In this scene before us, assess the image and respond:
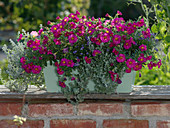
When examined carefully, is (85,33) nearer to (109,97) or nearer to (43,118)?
(109,97)

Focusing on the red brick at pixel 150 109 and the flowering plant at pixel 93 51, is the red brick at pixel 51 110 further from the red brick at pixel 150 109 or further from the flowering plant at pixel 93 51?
the red brick at pixel 150 109

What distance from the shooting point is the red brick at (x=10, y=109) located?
5.75 feet

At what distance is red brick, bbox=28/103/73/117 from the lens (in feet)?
5.69

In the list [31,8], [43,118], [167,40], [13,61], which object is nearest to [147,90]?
[167,40]

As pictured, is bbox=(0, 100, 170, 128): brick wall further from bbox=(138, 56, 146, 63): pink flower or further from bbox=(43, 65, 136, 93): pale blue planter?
bbox=(138, 56, 146, 63): pink flower

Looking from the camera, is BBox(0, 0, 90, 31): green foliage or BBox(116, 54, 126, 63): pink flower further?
BBox(0, 0, 90, 31): green foliage

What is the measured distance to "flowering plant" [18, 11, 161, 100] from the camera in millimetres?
1701

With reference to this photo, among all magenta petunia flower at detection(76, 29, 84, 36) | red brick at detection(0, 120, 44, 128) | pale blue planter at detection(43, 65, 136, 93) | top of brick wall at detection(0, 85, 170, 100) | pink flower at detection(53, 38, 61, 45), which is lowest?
red brick at detection(0, 120, 44, 128)

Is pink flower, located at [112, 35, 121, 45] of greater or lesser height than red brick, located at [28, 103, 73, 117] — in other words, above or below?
above

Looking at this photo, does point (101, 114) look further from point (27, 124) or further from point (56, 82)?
point (27, 124)

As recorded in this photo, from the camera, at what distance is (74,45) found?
5.72ft

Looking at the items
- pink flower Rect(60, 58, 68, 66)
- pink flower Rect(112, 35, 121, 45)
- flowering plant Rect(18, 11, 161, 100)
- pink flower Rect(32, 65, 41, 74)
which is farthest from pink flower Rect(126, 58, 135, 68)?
pink flower Rect(32, 65, 41, 74)

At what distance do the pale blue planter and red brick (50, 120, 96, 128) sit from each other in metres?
0.19

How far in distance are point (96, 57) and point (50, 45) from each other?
0.29 metres
